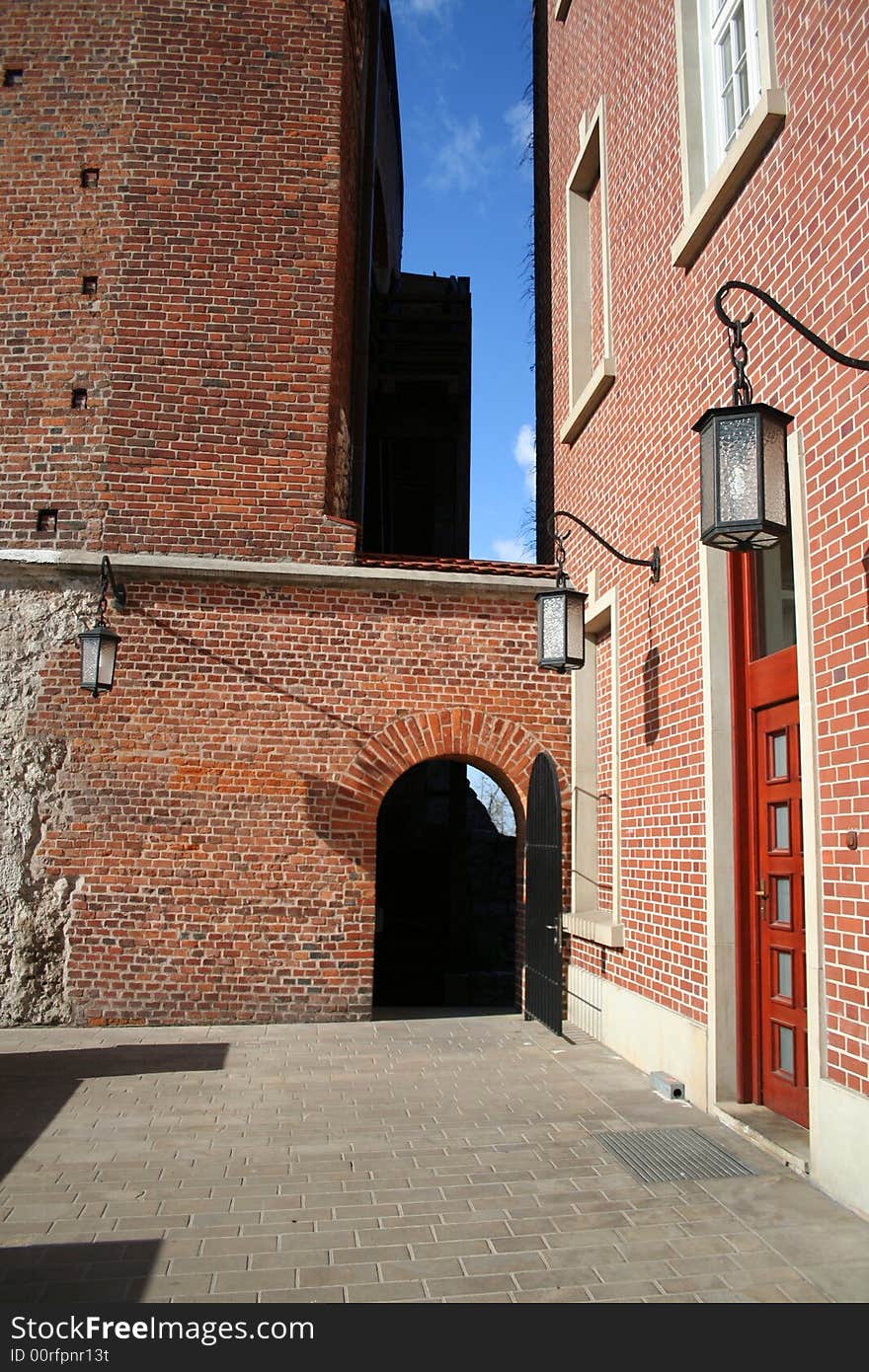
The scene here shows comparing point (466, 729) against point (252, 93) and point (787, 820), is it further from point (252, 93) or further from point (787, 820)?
point (252, 93)

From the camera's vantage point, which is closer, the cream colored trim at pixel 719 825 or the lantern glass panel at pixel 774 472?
the lantern glass panel at pixel 774 472

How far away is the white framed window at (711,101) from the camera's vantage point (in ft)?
18.6

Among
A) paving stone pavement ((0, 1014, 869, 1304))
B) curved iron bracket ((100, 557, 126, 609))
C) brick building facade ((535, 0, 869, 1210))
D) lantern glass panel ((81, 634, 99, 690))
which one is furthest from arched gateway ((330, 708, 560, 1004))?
curved iron bracket ((100, 557, 126, 609))

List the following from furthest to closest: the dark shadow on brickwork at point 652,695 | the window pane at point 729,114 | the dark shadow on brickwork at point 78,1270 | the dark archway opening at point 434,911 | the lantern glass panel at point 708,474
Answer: the dark archway opening at point 434,911, the dark shadow on brickwork at point 652,695, the window pane at point 729,114, the lantern glass panel at point 708,474, the dark shadow on brickwork at point 78,1270

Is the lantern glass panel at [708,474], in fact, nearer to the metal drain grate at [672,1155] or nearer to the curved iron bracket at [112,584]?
the metal drain grate at [672,1155]

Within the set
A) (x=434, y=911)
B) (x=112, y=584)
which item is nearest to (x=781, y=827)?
(x=112, y=584)

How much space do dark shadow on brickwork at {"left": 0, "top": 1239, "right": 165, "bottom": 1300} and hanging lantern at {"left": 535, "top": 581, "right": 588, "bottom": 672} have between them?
468 centimetres

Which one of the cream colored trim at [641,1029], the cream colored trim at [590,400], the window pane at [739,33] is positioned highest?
the window pane at [739,33]

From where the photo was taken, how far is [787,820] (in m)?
5.08

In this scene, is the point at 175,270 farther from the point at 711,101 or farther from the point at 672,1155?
the point at 672,1155

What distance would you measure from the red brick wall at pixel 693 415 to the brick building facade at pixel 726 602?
2cm

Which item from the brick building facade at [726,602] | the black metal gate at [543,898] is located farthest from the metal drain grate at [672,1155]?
the black metal gate at [543,898]

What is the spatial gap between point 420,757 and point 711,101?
5219 millimetres

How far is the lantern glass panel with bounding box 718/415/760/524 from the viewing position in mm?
3953
